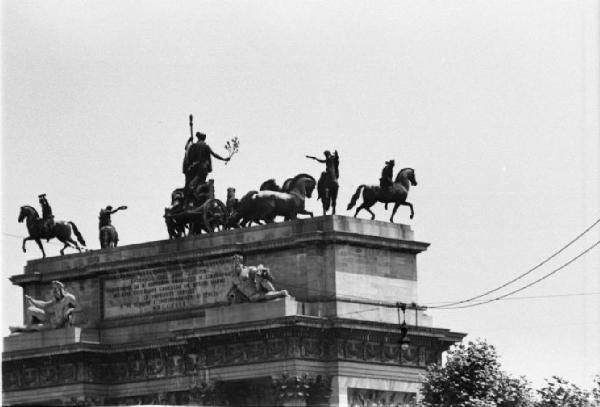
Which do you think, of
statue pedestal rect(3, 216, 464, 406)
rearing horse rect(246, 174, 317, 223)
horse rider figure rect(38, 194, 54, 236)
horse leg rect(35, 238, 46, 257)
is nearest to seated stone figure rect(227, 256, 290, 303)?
statue pedestal rect(3, 216, 464, 406)

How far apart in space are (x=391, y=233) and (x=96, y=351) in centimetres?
1132

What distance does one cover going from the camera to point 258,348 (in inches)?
2431

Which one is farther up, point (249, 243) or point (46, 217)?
point (46, 217)

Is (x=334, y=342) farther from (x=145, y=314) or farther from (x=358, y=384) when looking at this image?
(x=145, y=314)

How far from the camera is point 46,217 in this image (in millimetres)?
69562

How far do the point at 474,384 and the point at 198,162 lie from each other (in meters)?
15.4

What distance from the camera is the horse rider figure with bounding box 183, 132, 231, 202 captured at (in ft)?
217

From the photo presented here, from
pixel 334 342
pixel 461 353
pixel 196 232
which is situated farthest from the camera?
pixel 196 232

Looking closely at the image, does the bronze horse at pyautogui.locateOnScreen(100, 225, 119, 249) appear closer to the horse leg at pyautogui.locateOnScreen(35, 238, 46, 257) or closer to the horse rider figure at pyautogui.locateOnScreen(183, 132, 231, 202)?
the horse leg at pyautogui.locateOnScreen(35, 238, 46, 257)

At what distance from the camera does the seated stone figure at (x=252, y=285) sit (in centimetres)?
6203

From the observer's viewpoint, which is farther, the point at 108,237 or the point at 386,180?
the point at 108,237

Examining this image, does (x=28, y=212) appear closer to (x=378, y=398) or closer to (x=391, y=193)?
(x=391, y=193)

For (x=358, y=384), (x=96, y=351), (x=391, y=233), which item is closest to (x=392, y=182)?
(x=391, y=233)

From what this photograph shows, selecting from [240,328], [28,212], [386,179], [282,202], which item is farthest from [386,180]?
[28,212]
